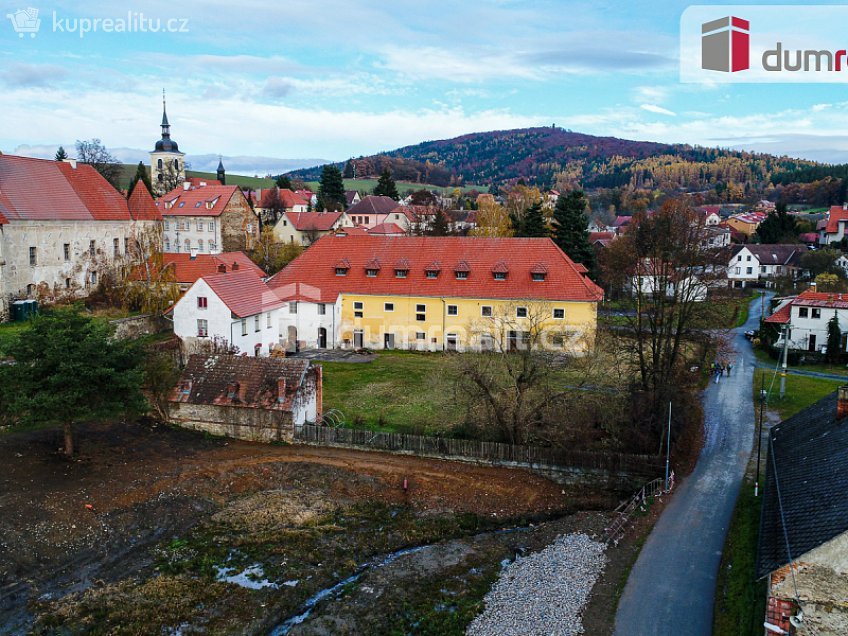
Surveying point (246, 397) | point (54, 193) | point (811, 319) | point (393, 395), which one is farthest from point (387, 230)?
point (246, 397)

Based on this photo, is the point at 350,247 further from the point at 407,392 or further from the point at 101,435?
the point at 101,435

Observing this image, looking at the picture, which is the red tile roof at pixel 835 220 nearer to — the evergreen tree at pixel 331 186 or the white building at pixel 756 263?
the white building at pixel 756 263

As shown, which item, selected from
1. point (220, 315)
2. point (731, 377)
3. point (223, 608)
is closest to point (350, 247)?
point (220, 315)

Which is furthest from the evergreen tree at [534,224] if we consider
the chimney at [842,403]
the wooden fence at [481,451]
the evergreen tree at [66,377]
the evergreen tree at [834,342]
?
the evergreen tree at [66,377]

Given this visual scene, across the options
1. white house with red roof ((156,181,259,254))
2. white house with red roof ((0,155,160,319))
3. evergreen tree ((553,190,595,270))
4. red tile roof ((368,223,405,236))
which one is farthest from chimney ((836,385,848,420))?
red tile roof ((368,223,405,236))

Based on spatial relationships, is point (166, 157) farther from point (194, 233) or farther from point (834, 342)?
point (834, 342)

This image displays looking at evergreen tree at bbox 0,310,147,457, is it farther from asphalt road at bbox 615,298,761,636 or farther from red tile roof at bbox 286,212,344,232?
red tile roof at bbox 286,212,344,232
